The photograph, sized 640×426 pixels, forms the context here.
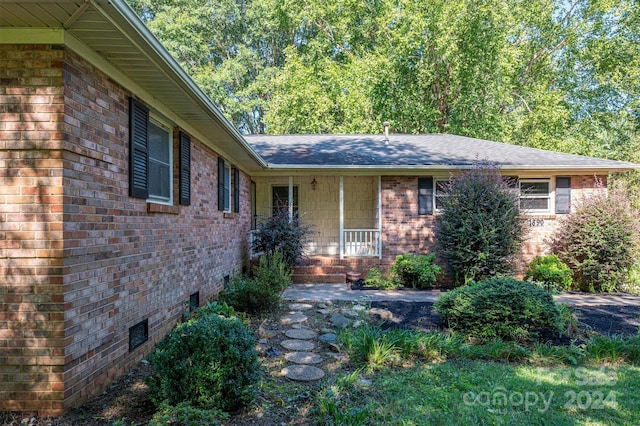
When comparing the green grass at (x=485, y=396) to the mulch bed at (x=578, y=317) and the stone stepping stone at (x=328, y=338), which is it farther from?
the mulch bed at (x=578, y=317)

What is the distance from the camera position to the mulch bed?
5.60 metres

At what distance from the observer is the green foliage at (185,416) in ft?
8.63

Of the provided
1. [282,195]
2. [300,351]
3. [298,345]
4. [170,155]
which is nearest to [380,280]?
[282,195]

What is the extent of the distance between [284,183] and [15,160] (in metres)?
9.32

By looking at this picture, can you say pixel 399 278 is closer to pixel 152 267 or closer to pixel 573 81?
pixel 152 267

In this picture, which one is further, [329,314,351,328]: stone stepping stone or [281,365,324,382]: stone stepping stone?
[329,314,351,328]: stone stepping stone

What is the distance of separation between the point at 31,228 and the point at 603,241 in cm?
1086

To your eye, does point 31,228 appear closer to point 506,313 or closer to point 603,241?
point 506,313

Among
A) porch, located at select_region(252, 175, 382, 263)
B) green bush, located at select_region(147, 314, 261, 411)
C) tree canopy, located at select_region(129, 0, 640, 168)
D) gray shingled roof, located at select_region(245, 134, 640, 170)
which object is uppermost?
tree canopy, located at select_region(129, 0, 640, 168)

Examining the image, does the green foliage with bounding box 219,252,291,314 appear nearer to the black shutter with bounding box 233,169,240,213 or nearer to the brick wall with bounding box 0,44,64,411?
the black shutter with bounding box 233,169,240,213

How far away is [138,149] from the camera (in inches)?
163

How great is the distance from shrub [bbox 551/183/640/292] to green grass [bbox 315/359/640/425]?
578cm

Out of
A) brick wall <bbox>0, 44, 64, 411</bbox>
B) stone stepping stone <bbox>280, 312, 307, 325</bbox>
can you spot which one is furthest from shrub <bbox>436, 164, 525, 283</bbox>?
brick wall <bbox>0, 44, 64, 411</bbox>

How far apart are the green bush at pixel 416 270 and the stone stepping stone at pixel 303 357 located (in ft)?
17.1
